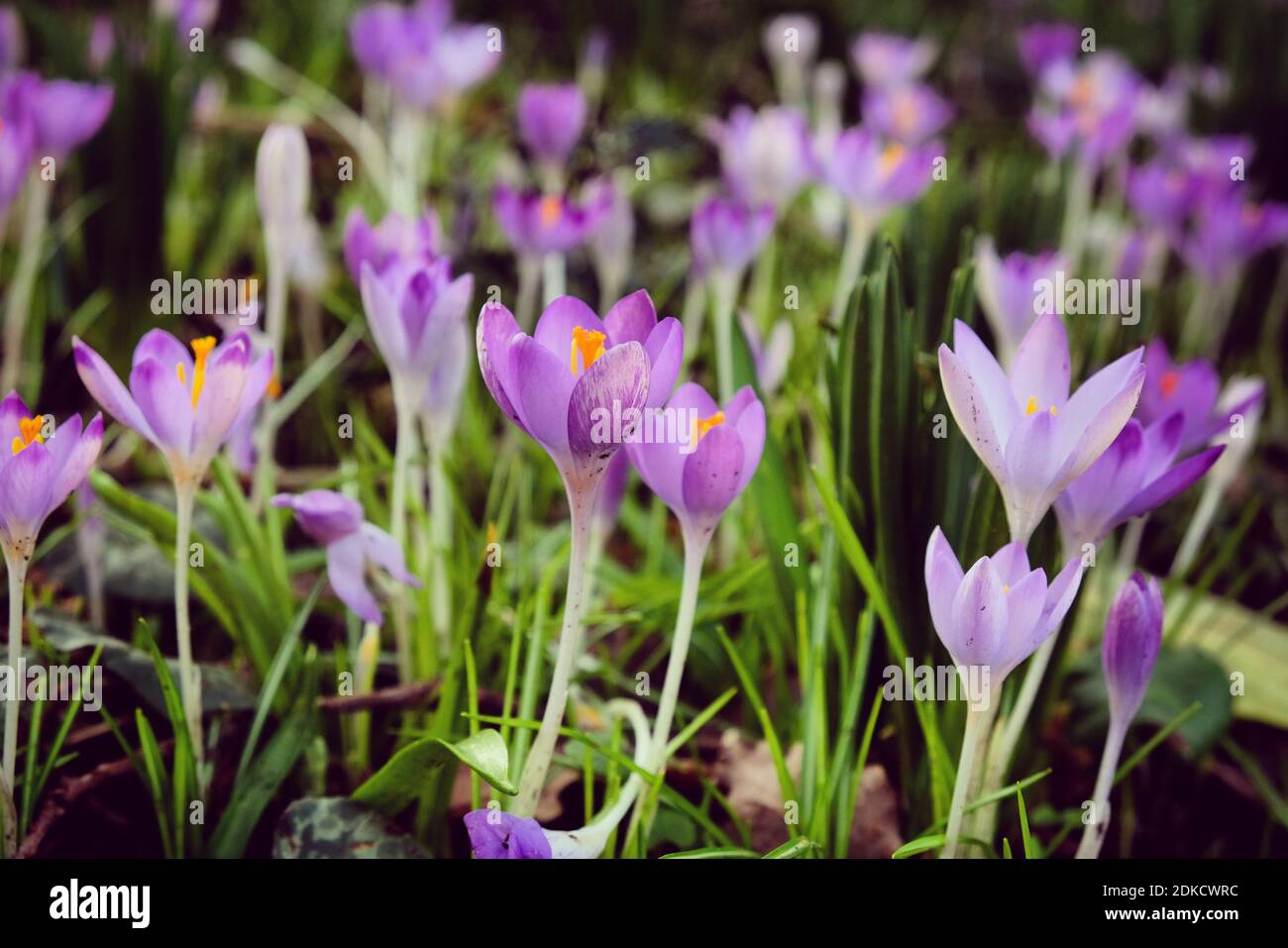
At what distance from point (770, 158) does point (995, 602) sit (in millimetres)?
964

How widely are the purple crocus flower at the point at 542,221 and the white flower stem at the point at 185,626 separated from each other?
1.74ft

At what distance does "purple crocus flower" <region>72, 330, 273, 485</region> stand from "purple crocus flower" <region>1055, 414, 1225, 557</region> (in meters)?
0.54

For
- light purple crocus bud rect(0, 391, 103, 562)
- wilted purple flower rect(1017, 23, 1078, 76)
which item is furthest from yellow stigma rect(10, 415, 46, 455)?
wilted purple flower rect(1017, 23, 1078, 76)

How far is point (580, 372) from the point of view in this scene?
0.69 metres

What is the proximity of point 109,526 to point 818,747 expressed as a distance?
2.44ft

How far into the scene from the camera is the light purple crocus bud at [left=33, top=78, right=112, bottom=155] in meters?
1.32

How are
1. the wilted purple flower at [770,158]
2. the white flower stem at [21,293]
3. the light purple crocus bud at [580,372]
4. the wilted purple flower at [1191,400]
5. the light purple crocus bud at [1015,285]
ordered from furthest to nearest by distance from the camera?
the wilted purple flower at [770,158] → the white flower stem at [21,293] → the light purple crocus bud at [1015,285] → the wilted purple flower at [1191,400] → the light purple crocus bud at [580,372]

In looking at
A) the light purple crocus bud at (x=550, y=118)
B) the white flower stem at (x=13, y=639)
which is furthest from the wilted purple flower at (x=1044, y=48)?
the white flower stem at (x=13, y=639)

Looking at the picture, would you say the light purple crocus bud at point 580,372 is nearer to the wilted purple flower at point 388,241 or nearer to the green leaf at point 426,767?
the green leaf at point 426,767

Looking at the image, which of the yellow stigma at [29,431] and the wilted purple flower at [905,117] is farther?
the wilted purple flower at [905,117]

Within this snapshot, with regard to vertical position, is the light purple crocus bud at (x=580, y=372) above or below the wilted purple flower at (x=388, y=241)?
below

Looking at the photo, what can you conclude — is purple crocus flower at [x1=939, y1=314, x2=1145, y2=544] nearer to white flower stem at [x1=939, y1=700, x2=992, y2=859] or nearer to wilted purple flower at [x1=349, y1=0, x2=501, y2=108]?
white flower stem at [x1=939, y1=700, x2=992, y2=859]

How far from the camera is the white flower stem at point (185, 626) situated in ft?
2.52
